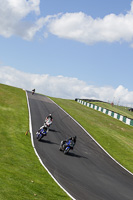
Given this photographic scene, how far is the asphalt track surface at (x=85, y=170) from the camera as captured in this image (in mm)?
13305

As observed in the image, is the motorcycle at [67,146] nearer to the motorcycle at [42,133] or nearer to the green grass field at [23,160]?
the motorcycle at [42,133]

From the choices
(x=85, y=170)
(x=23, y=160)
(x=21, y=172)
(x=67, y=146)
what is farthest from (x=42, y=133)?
(x=21, y=172)

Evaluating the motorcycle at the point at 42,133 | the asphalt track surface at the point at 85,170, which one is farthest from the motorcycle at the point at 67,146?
the motorcycle at the point at 42,133

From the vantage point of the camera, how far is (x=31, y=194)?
991 cm

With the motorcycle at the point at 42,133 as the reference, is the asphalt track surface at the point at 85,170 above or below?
below

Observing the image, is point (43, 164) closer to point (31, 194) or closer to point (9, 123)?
point (31, 194)

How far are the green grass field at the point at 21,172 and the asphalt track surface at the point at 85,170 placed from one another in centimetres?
83

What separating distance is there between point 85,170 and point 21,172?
5581 mm

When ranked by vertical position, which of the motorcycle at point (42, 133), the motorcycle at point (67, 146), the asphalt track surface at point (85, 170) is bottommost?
the asphalt track surface at point (85, 170)

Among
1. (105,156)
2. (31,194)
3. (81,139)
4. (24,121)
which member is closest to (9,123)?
(24,121)

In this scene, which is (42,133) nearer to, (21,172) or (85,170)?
(85,170)

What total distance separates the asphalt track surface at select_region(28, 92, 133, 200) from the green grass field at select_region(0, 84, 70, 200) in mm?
830

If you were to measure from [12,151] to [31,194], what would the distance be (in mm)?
7166

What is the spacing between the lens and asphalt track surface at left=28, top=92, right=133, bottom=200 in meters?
13.3
